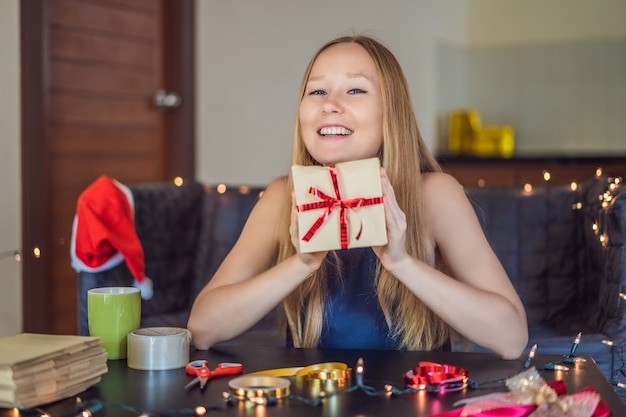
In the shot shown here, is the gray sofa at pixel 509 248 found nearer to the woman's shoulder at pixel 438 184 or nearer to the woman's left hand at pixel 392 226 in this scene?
the woman's shoulder at pixel 438 184

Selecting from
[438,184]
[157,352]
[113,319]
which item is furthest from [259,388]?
[438,184]

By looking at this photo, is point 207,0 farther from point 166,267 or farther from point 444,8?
point 166,267

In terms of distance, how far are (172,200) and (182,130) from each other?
5.05 ft

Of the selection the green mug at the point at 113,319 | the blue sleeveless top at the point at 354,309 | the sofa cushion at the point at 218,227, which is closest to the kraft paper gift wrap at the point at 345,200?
the green mug at the point at 113,319

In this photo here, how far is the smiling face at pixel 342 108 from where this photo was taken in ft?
5.13

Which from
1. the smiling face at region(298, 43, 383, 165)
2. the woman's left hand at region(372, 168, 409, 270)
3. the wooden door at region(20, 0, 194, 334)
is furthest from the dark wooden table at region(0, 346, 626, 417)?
the wooden door at region(20, 0, 194, 334)

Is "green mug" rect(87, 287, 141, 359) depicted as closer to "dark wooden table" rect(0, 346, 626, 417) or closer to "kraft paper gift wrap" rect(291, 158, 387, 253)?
"dark wooden table" rect(0, 346, 626, 417)

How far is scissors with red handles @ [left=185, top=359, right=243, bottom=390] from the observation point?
113 centimetres

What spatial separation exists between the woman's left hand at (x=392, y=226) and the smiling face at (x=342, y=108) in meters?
0.26

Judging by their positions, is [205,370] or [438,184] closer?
[205,370]

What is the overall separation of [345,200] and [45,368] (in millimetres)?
447

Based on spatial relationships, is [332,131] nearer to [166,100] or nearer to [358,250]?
[358,250]

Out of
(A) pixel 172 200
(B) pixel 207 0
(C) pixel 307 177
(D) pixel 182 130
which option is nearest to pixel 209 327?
(C) pixel 307 177

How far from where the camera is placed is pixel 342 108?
1570 millimetres
